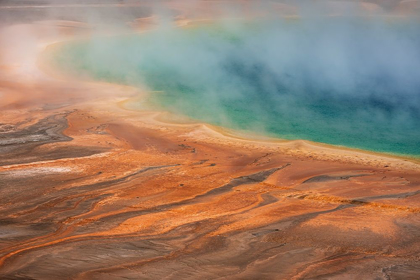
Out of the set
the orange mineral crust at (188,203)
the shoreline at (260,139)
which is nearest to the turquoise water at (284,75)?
the shoreline at (260,139)

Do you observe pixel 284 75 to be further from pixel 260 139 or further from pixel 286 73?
pixel 260 139

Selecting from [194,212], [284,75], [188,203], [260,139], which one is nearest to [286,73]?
[284,75]

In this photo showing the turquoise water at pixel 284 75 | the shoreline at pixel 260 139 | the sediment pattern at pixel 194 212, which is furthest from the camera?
the turquoise water at pixel 284 75

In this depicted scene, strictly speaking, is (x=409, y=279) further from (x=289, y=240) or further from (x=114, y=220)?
(x=114, y=220)

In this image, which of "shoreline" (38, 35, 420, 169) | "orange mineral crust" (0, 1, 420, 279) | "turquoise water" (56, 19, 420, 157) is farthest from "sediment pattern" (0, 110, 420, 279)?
"turquoise water" (56, 19, 420, 157)

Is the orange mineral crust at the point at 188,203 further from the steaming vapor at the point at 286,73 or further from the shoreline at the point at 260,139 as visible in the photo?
the steaming vapor at the point at 286,73
